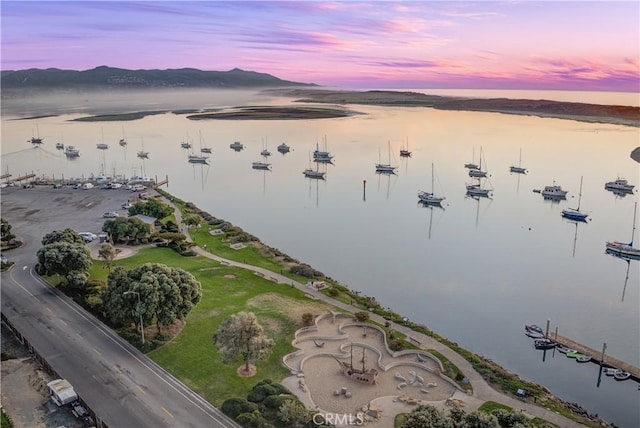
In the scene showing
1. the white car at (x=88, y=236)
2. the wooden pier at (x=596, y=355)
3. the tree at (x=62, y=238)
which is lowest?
the wooden pier at (x=596, y=355)

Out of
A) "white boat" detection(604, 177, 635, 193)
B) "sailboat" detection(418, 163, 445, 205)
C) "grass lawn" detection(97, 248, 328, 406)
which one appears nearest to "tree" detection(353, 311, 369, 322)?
"grass lawn" detection(97, 248, 328, 406)

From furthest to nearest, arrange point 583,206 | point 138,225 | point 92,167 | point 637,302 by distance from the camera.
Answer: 1. point 92,167
2. point 583,206
3. point 138,225
4. point 637,302

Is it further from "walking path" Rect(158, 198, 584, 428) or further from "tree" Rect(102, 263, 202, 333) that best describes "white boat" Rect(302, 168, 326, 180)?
"tree" Rect(102, 263, 202, 333)

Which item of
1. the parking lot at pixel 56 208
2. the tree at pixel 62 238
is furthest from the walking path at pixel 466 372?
the parking lot at pixel 56 208

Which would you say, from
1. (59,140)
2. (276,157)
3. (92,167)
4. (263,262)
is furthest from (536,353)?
(59,140)

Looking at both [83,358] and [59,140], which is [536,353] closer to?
[83,358]

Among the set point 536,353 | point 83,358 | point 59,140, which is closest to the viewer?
point 83,358

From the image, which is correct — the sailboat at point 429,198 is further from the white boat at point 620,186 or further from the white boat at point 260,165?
the white boat at point 260,165
